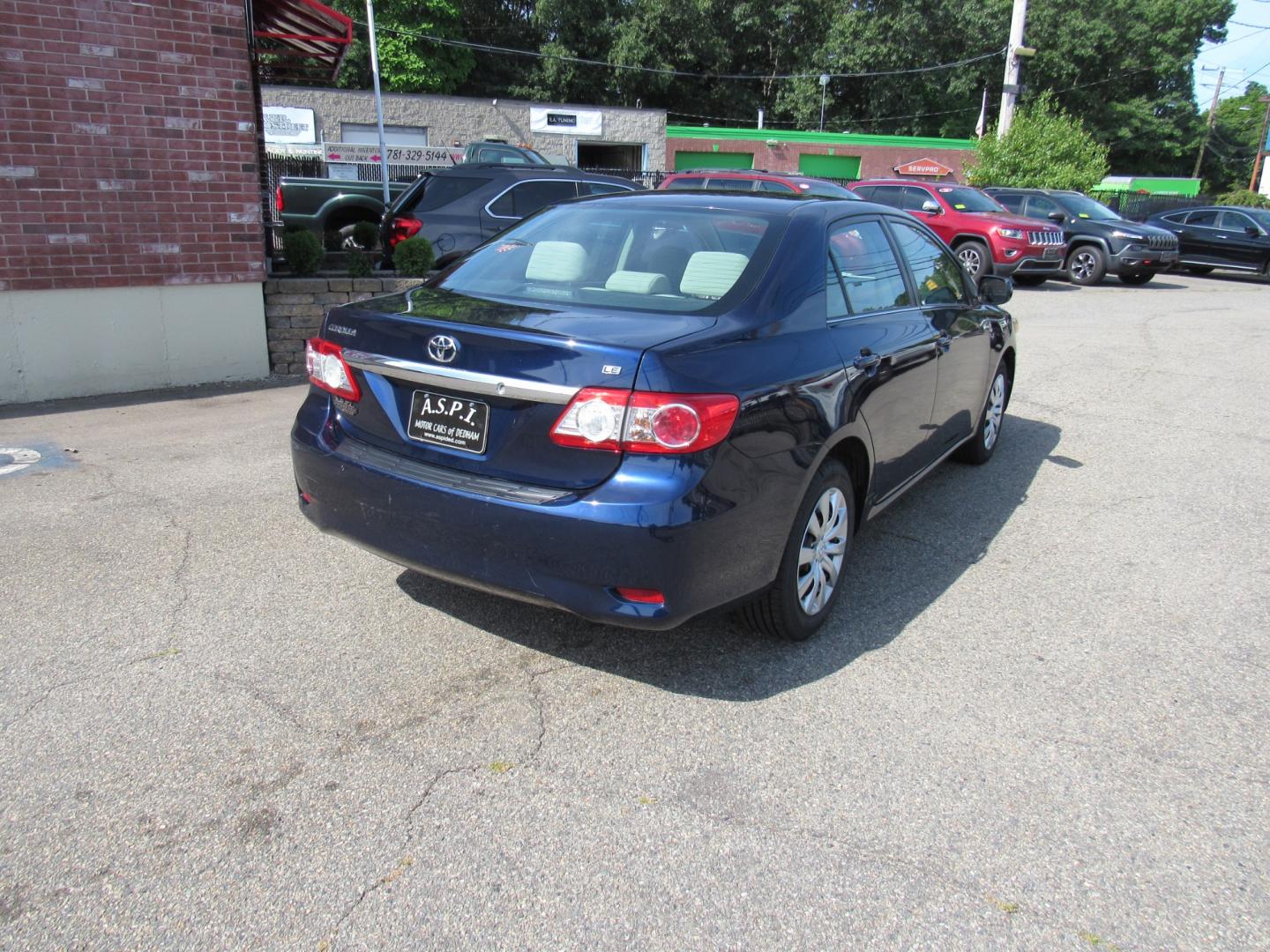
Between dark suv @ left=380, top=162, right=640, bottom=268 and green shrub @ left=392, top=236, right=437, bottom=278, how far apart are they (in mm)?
1052

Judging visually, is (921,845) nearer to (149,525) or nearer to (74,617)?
(74,617)

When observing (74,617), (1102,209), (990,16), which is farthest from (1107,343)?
(990,16)

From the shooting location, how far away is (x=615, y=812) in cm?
269

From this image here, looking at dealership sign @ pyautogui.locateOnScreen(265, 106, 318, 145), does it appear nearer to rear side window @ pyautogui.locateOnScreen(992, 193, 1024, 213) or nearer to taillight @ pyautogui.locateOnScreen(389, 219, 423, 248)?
rear side window @ pyautogui.locateOnScreen(992, 193, 1024, 213)

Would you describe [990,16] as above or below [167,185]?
above

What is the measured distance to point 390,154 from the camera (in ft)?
109

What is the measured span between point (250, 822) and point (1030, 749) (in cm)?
234

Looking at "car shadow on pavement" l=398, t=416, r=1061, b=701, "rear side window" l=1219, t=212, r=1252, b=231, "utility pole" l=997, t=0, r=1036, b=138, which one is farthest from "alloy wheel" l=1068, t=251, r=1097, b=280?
"car shadow on pavement" l=398, t=416, r=1061, b=701

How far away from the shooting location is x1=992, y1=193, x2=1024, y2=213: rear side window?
60.6ft

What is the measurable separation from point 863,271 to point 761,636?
5.39 feet

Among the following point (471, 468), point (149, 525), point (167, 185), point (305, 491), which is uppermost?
point (167, 185)

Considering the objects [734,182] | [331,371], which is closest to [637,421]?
[331,371]

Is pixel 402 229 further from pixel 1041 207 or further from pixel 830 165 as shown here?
pixel 830 165

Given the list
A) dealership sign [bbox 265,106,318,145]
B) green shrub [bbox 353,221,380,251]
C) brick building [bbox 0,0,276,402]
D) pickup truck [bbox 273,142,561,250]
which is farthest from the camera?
dealership sign [bbox 265,106,318,145]
